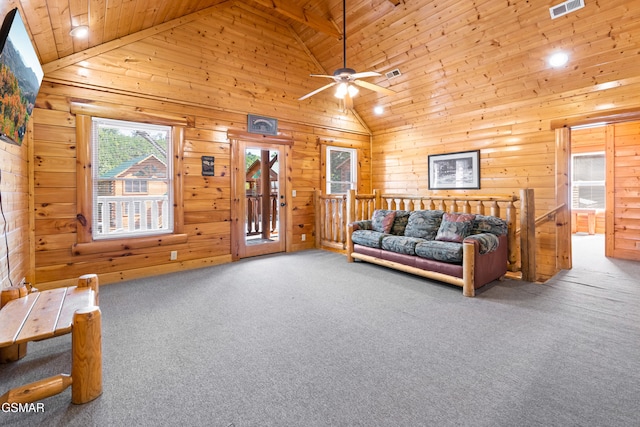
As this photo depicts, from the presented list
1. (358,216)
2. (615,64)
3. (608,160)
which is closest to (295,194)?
(358,216)

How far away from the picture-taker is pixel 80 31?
3.24 meters

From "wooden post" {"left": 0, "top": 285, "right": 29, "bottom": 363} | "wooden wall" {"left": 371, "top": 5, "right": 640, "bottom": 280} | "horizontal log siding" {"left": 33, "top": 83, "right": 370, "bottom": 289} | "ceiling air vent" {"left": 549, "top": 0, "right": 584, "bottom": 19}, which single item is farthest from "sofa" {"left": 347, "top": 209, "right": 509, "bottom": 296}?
"wooden post" {"left": 0, "top": 285, "right": 29, "bottom": 363}

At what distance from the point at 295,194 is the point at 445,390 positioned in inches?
177

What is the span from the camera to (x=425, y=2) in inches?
165

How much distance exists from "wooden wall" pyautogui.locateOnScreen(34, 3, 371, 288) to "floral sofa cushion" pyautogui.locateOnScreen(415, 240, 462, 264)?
2719 millimetres

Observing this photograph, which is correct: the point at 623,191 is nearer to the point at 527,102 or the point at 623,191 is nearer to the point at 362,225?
the point at 527,102

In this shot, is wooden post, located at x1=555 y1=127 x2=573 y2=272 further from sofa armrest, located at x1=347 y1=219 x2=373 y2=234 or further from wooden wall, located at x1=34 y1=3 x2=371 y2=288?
wooden wall, located at x1=34 y1=3 x2=371 y2=288

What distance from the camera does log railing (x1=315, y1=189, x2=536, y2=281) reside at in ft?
12.5

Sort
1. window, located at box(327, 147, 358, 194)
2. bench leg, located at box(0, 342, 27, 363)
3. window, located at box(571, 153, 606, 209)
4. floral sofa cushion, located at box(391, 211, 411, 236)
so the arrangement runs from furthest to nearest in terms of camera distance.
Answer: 1. window, located at box(571, 153, 606, 209)
2. window, located at box(327, 147, 358, 194)
3. floral sofa cushion, located at box(391, 211, 411, 236)
4. bench leg, located at box(0, 342, 27, 363)

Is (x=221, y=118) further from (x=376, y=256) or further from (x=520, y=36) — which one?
(x=520, y=36)

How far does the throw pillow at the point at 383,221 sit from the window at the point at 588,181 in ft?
22.0

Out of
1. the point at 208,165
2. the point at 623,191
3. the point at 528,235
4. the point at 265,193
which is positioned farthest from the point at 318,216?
the point at 623,191

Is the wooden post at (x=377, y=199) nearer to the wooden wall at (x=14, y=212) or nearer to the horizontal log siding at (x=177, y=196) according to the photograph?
the horizontal log siding at (x=177, y=196)

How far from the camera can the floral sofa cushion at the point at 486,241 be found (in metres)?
3.39
